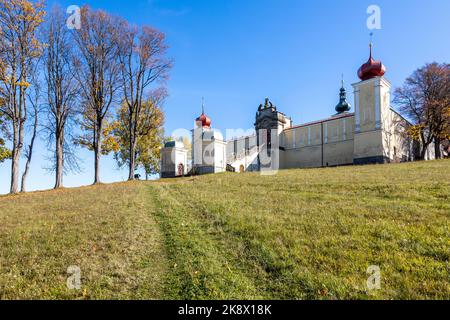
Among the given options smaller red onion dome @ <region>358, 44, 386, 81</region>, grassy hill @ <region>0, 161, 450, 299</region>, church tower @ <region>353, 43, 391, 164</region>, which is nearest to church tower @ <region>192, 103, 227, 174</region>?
church tower @ <region>353, 43, 391, 164</region>

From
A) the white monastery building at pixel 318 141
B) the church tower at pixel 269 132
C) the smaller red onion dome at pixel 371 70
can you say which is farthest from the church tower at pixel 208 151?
the smaller red onion dome at pixel 371 70

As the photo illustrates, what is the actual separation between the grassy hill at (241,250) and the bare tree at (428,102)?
28.5m

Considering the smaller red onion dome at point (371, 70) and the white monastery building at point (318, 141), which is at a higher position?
the smaller red onion dome at point (371, 70)

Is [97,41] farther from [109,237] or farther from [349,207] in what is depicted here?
[349,207]

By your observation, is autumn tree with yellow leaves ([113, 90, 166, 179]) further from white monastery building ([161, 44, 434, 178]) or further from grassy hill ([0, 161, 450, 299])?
grassy hill ([0, 161, 450, 299])

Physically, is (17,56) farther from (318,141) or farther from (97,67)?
(318,141)

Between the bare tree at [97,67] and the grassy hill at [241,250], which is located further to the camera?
the bare tree at [97,67]

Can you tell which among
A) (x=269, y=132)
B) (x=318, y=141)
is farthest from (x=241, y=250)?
(x=269, y=132)

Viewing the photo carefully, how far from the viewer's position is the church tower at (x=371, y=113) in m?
33.8

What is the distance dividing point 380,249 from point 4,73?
2612cm

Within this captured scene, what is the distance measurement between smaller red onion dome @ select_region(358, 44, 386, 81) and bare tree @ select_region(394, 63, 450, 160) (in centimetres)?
504

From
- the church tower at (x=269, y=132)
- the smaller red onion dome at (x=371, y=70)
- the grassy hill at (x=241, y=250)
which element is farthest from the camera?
the church tower at (x=269, y=132)

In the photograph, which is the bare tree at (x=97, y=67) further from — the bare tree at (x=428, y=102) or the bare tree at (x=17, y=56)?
the bare tree at (x=428, y=102)

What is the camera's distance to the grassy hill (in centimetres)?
523
